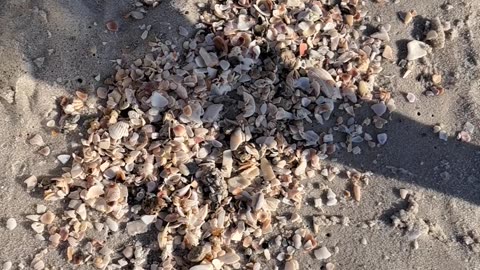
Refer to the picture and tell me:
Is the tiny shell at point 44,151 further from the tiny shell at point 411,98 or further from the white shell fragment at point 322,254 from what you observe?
the tiny shell at point 411,98

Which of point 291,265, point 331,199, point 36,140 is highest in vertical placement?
point 36,140

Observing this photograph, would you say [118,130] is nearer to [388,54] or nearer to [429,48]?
[388,54]

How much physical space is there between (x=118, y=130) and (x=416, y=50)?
4.45ft

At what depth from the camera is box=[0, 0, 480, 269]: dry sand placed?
2.68 meters

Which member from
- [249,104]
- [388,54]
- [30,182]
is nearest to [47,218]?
[30,182]

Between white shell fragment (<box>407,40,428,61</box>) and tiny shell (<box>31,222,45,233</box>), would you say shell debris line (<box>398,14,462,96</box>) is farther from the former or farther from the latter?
tiny shell (<box>31,222,45,233</box>)

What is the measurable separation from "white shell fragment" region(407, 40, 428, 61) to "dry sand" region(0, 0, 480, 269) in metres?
0.04

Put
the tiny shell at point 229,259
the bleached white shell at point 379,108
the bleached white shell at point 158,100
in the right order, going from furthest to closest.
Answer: the bleached white shell at point 379,108 → the bleached white shell at point 158,100 → the tiny shell at point 229,259

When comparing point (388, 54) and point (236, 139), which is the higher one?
point (388, 54)

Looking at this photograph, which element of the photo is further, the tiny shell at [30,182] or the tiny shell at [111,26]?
the tiny shell at [111,26]

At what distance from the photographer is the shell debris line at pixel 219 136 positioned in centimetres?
263

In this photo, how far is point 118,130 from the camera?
2.66 meters

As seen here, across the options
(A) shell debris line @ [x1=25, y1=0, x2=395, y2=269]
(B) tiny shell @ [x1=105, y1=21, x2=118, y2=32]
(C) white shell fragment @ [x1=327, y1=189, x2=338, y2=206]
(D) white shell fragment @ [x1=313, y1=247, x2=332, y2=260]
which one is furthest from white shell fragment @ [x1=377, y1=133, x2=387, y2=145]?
(B) tiny shell @ [x1=105, y1=21, x2=118, y2=32]

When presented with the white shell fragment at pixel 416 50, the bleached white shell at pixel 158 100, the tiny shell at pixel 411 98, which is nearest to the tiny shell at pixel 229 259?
the bleached white shell at pixel 158 100
